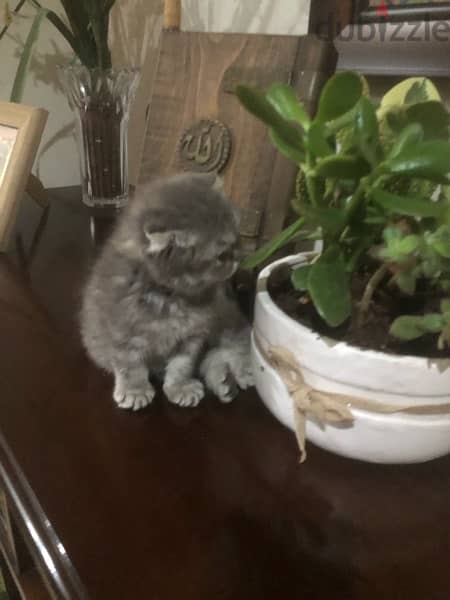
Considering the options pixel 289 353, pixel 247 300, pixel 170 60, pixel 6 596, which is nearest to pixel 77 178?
pixel 170 60

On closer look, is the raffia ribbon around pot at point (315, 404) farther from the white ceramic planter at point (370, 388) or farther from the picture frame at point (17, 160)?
the picture frame at point (17, 160)

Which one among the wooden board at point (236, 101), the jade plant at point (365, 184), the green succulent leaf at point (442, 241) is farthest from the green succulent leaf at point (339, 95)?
the wooden board at point (236, 101)

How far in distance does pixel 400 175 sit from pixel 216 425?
0.29m

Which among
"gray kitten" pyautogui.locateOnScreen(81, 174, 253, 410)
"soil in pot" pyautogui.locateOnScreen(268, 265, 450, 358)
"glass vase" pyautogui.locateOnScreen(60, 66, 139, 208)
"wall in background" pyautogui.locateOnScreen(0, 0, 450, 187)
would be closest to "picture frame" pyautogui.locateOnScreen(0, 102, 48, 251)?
"glass vase" pyautogui.locateOnScreen(60, 66, 139, 208)

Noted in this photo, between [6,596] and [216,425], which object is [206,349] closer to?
[216,425]

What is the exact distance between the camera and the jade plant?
34 cm

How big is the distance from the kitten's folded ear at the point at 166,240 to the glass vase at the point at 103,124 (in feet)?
1.83

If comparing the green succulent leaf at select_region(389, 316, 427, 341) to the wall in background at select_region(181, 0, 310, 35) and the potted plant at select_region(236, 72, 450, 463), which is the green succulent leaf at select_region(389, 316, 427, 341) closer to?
the potted plant at select_region(236, 72, 450, 463)

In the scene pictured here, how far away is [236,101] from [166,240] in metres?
0.32

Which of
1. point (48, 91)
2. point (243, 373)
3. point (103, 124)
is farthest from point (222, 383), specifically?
point (48, 91)

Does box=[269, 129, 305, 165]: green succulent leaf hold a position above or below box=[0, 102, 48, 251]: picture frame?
above

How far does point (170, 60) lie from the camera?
77 centimetres

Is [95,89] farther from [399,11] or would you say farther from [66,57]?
[399,11]

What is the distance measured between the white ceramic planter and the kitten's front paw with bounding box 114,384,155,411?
0.15 m
